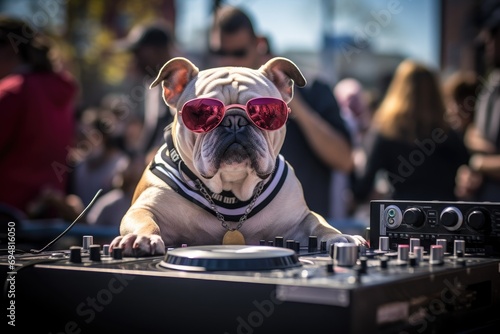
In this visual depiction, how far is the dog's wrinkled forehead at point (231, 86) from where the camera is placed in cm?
218

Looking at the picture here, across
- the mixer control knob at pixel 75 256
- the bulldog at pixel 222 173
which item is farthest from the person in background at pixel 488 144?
the mixer control knob at pixel 75 256

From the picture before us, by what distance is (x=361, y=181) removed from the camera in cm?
494

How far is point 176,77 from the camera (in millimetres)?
2361

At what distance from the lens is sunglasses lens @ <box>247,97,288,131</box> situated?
2105 millimetres

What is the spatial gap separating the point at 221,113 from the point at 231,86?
15 cm

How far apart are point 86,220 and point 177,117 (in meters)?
3.44

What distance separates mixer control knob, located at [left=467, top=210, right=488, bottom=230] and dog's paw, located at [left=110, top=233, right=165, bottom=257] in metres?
0.77

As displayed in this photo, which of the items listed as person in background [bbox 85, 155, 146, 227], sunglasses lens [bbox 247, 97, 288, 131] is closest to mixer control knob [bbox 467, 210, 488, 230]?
sunglasses lens [bbox 247, 97, 288, 131]

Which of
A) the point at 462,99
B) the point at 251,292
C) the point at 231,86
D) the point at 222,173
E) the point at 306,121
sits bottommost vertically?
the point at 251,292

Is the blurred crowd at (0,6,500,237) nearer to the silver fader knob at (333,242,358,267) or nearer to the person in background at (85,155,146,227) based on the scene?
the person in background at (85,155,146,227)

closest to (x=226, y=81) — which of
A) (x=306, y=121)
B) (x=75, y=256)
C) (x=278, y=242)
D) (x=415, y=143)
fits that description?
(x=278, y=242)

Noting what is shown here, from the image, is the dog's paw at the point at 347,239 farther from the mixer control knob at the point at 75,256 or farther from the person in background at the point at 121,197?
the person in background at the point at 121,197

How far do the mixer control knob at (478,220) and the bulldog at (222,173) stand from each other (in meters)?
0.30

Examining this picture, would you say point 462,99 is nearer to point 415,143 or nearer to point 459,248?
point 415,143
